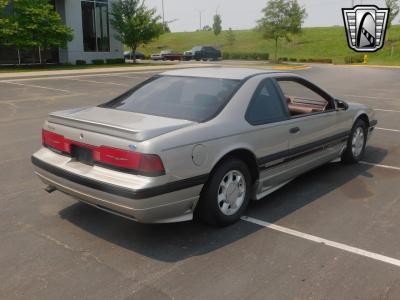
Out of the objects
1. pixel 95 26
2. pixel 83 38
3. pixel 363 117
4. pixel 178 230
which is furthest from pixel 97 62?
pixel 178 230

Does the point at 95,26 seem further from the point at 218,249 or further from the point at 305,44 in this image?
the point at 305,44

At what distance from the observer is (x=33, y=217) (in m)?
4.56

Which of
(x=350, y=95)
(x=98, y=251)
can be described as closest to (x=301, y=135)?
(x=98, y=251)

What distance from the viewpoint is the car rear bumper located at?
11.7 ft

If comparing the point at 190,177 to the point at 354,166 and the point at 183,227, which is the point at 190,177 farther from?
the point at 354,166

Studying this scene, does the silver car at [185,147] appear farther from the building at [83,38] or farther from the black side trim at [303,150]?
the building at [83,38]

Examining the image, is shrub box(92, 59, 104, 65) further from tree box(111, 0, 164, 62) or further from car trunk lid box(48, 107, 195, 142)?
car trunk lid box(48, 107, 195, 142)

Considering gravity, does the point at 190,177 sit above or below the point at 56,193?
above

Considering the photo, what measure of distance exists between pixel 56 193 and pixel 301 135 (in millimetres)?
2949

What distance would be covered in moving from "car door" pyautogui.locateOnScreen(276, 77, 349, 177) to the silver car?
0.02 metres

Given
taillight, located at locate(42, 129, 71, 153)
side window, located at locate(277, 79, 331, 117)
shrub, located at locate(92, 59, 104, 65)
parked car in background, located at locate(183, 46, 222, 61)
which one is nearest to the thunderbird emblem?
parked car in background, located at locate(183, 46, 222, 61)

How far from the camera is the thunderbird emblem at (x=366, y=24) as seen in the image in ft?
105

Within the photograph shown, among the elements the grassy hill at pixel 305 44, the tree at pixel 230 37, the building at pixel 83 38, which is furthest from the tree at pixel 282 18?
the tree at pixel 230 37

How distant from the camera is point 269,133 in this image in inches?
181
